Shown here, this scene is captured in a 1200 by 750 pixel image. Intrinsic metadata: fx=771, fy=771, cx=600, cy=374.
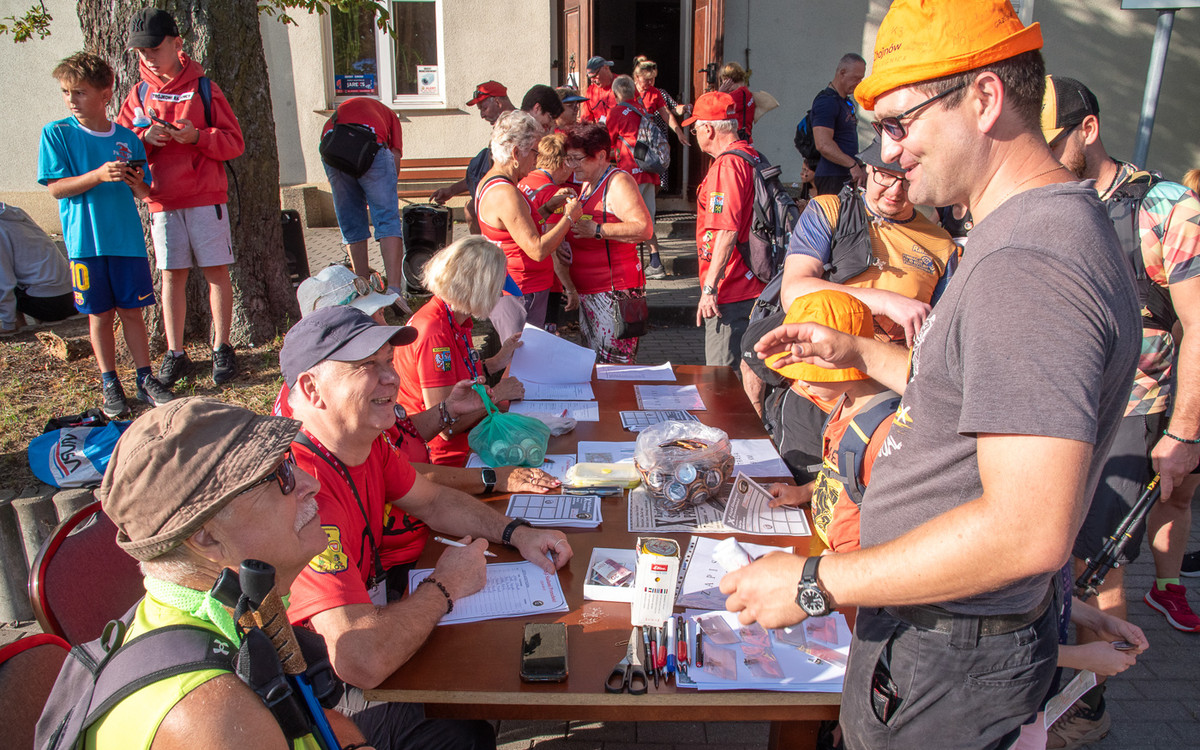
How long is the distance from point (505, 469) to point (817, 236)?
1.53 metres

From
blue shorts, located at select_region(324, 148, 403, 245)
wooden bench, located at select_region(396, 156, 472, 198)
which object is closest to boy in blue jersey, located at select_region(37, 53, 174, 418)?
blue shorts, located at select_region(324, 148, 403, 245)

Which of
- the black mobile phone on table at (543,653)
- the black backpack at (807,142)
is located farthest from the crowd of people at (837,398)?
the black backpack at (807,142)

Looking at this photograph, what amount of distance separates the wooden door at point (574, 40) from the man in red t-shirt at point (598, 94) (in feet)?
2.16

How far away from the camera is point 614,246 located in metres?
4.63

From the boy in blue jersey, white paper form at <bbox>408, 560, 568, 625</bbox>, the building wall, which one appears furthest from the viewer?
the building wall

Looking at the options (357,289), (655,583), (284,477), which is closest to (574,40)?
(357,289)

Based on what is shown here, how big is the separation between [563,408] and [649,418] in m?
0.39

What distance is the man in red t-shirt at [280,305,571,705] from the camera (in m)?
1.74

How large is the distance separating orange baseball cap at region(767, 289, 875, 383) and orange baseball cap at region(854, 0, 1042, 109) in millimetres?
891

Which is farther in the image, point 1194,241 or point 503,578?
point 1194,241

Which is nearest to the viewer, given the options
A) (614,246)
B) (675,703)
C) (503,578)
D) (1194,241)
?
(675,703)

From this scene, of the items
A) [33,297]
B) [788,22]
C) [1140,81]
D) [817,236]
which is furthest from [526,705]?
[1140,81]

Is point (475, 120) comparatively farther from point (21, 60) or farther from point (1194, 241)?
point (1194, 241)

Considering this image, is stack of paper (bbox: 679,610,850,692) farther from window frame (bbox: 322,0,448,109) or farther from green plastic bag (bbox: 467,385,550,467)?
window frame (bbox: 322,0,448,109)
